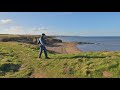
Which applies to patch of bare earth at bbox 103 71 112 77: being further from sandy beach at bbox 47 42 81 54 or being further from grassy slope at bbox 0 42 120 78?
sandy beach at bbox 47 42 81 54

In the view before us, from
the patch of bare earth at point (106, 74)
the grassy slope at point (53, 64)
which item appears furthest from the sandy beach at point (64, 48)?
the patch of bare earth at point (106, 74)

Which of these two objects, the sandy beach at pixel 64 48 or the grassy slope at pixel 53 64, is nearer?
the grassy slope at pixel 53 64

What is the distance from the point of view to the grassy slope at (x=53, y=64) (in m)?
7.74

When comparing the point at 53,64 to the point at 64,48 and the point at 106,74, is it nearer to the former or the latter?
the point at 64,48

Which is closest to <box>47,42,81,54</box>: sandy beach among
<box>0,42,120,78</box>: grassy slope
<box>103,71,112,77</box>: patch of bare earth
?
<box>0,42,120,78</box>: grassy slope

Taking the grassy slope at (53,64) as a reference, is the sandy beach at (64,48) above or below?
above

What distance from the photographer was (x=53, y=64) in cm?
801

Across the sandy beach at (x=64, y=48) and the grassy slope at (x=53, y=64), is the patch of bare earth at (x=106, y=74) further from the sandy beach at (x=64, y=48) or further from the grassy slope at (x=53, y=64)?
the sandy beach at (x=64, y=48)

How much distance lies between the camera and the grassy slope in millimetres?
7738

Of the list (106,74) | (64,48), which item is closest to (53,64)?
(64,48)
